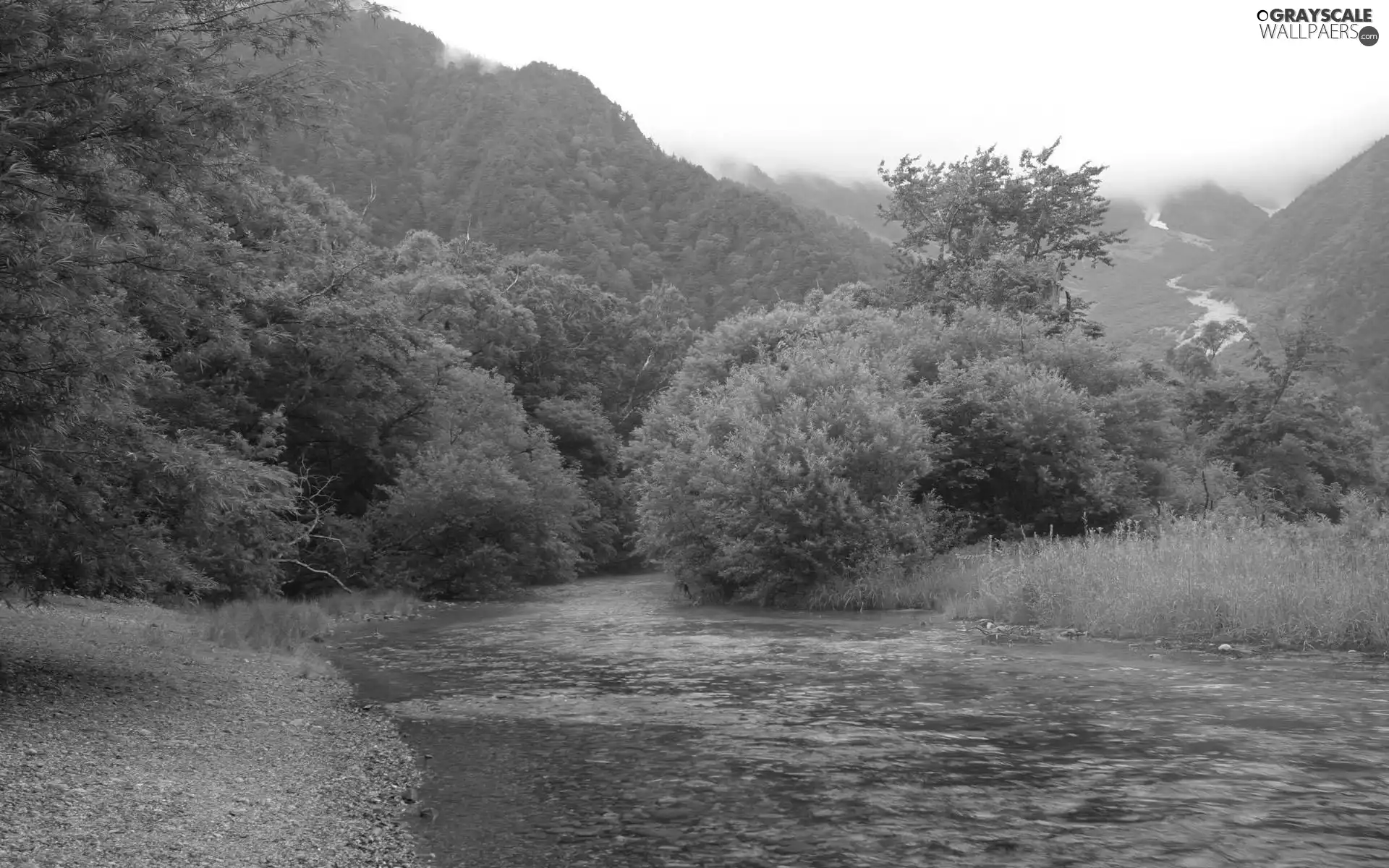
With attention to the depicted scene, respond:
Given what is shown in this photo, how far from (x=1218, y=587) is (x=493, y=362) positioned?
144ft

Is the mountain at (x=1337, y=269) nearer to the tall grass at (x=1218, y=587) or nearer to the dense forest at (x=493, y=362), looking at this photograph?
the dense forest at (x=493, y=362)

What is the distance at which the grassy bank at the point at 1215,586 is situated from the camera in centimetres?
1783

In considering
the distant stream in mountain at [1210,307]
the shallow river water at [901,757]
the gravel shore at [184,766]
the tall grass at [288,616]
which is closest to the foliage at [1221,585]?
the shallow river water at [901,757]

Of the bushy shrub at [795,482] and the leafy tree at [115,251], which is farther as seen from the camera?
the bushy shrub at [795,482]

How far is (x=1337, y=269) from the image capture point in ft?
411

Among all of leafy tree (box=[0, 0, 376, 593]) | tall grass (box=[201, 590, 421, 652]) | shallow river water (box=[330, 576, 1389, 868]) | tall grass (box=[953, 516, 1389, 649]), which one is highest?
leafy tree (box=[0, 0, 376, 593])

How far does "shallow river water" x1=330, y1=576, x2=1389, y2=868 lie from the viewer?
816 centimetres

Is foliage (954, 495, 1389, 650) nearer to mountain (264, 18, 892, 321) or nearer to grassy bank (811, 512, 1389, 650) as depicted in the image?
grassy bank (811, 512, 1389, 650)

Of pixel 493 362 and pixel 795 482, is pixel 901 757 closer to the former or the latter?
pixel 795 482

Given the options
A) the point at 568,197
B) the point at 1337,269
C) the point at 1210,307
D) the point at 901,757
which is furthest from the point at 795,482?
the point at 1210,307

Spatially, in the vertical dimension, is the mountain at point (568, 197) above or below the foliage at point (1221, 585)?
above

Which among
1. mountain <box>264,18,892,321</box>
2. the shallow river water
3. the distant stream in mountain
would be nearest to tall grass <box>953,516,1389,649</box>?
the shallow river water

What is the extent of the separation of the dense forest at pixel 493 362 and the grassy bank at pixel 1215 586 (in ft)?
23.0

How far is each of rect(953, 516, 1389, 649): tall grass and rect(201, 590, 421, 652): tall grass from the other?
15.8 m
